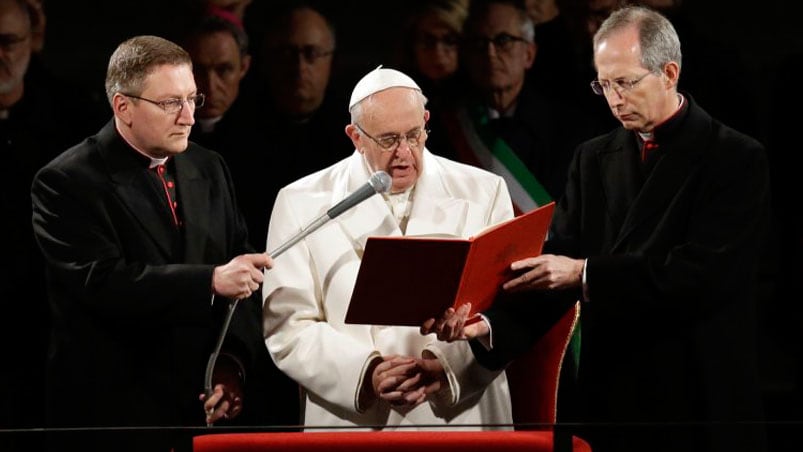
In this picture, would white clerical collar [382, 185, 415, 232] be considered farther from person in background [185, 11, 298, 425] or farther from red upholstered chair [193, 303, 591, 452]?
red upholstered chair [193, 303, 591, 452]

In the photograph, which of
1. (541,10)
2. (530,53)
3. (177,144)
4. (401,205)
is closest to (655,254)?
(401,205)

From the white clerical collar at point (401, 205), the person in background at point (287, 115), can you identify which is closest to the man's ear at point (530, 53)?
the person in background at point (287, 115)

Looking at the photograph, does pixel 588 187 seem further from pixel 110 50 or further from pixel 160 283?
pixel 110 50

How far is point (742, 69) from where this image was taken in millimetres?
4652

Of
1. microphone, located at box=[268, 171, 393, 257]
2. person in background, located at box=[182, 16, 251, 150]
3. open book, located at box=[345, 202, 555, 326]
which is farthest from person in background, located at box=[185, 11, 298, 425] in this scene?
open book, located at box=[345, 202, 555, 326]

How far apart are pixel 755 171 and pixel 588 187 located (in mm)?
492

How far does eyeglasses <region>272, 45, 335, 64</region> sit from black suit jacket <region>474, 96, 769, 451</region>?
45.0 inches

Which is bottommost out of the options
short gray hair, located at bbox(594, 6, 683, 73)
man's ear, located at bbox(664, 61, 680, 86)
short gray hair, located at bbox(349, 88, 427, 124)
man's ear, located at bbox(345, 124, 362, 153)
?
man's ear, located at bbox(345, 124, 362, 153)

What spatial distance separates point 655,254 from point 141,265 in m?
1.48

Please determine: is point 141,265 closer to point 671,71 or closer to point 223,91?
point 223,91

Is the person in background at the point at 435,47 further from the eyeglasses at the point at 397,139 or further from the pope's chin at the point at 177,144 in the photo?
the pope's chin at the point at 177,144

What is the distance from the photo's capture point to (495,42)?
4.64 meters

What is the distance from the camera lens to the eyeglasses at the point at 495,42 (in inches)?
182

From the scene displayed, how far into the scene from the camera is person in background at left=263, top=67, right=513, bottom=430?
3.52 m
